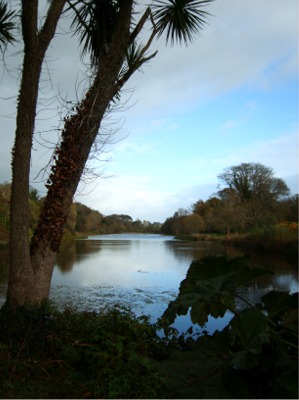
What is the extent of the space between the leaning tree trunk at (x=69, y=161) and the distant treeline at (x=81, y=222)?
73cm

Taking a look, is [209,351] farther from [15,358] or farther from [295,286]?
[295,286]

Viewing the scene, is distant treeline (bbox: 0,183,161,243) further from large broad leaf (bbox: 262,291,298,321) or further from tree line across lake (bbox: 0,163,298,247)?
large broad leaf (bbox: 262,291,298,321)

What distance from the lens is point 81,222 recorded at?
182ft

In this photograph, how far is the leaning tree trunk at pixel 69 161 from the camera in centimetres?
396

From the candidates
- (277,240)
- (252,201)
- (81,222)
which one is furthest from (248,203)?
(81,222)

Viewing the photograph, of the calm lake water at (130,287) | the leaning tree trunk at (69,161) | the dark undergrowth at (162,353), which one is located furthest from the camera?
the calm lake water at (130,287)

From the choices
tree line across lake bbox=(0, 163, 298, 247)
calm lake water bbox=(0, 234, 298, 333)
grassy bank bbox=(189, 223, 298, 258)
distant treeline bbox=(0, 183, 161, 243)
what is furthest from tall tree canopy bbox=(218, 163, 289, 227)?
calm lake water bbox=(0, 234, 298, 333)

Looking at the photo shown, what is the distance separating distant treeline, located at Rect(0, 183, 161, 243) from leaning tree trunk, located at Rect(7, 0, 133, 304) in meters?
0.73

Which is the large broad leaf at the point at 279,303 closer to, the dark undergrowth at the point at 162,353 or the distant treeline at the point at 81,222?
the dark undergrowth at the point at 162,353

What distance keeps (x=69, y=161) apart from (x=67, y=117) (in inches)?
22.7

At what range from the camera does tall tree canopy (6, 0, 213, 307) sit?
3742 millimetres

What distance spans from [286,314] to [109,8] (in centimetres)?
405

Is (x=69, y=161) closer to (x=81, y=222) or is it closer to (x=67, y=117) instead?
(x=67, y=117)

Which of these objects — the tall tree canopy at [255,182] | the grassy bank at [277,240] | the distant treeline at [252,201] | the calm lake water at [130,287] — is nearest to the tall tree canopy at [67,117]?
the calm lake water at [130,287]
